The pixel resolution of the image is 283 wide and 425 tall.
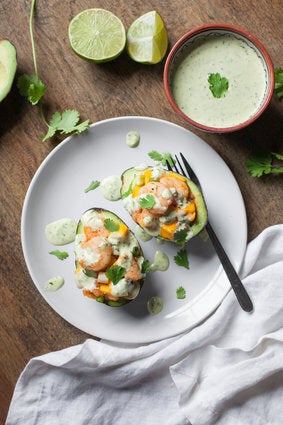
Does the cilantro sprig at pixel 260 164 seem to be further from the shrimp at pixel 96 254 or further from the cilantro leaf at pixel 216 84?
the shrimp at pixel 96 254

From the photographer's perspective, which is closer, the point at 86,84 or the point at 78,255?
the point at 78,255

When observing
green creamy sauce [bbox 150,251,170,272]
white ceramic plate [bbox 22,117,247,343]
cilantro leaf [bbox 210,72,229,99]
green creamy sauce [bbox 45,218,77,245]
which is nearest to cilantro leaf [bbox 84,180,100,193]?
white ceramic plate [bbox 22,117,247,343]

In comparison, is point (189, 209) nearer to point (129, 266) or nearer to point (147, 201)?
point (147, 201)

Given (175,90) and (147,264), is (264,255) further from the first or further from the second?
(175,90)

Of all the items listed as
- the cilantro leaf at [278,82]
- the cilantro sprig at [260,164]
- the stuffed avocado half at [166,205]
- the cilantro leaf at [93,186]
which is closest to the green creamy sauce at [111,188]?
the cilantro leaf at [93,186]

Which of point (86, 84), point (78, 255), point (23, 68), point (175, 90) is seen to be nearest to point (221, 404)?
point (78, 255)

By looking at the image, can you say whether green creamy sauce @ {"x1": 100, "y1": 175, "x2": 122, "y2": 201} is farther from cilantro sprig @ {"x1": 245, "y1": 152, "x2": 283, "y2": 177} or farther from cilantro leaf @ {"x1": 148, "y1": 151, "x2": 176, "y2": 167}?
cilantro sprig @ {"x1": 245, "y1": 152, "x2": 283, "y2": 177}
